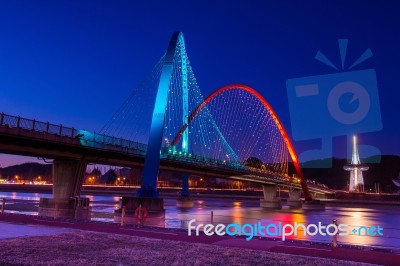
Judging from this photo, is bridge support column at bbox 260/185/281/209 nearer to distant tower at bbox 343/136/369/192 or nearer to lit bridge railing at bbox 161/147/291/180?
lit bridge railing at bbox 161/147/291/180

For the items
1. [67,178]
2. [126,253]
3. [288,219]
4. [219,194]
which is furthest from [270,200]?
[126,253]

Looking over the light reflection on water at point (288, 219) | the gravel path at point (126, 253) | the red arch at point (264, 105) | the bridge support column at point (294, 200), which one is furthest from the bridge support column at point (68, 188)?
the bridge support column at point (294, 200)

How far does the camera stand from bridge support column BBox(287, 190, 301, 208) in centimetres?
10219

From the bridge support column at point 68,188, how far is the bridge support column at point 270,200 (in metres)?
53.4

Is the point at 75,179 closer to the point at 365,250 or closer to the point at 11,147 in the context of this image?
the point at 11,147

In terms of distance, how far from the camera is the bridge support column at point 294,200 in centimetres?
10219

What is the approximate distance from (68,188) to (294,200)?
7074 centimetres

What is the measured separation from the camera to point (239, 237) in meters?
19.4

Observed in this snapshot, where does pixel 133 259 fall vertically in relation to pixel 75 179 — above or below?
below

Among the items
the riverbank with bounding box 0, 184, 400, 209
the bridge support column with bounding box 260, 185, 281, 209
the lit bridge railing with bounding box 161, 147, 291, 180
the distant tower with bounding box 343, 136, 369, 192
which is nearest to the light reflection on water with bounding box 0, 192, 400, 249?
the lit bridge railing with bounding box 161, 147, 291, 180

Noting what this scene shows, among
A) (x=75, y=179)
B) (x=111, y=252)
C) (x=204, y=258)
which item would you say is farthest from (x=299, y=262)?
(x=75, y=179)

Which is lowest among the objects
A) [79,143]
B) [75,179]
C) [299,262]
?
[299,262]

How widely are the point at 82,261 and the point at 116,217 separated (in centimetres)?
2393

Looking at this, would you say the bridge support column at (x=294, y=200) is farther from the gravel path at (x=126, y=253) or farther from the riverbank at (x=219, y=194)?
the gravel path at (x=126, y=253)
